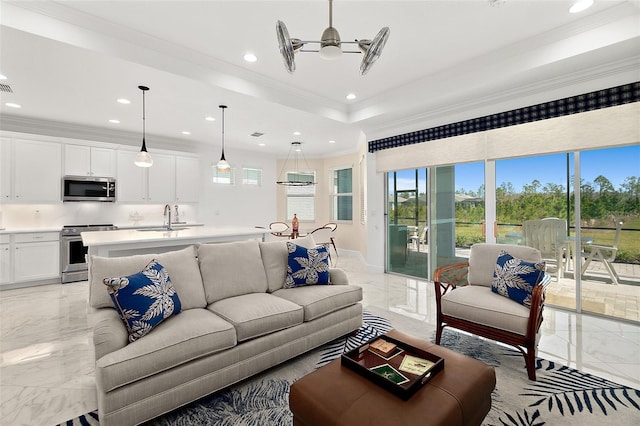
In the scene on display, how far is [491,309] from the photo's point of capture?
243 centimetres

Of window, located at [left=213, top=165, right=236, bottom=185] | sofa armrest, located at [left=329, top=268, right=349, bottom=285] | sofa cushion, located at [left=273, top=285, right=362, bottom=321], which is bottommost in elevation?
sofa cushion, located at [left=273, top=285, right=362, bottom=321]

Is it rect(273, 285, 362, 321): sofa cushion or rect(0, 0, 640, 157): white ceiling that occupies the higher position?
rect(0, 0, 640, 157): white ceiling

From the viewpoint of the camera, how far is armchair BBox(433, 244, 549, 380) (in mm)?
2244

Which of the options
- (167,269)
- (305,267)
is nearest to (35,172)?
(167,269)

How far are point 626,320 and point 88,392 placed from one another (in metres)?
5.21

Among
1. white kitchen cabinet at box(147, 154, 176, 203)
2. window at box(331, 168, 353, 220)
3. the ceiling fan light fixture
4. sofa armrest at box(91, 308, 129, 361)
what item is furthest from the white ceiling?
window at box(331, 168, 353, 220)

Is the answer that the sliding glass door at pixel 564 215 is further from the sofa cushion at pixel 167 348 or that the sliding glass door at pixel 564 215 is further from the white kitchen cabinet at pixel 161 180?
the white kitchen cabinet at pixel 161 180

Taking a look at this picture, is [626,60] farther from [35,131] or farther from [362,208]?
[35,131]

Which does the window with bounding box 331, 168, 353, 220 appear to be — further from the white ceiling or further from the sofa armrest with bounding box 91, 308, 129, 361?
the sofa armrest with bounding box 91, 308, 129, 361

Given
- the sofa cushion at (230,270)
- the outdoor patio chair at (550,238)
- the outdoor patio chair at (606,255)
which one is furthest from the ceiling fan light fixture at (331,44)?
the outdoor patio chair at (606,255)

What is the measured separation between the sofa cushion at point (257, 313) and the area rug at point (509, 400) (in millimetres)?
368

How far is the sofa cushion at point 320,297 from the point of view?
2.53m

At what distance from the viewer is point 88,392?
2.12 meters

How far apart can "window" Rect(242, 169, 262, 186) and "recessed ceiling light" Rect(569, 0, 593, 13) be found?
682 cm
